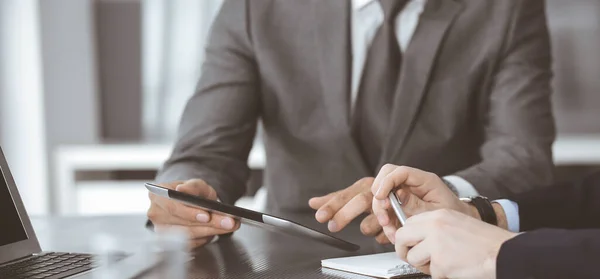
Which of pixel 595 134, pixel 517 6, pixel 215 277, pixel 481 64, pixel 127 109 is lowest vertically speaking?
pixel 595 134

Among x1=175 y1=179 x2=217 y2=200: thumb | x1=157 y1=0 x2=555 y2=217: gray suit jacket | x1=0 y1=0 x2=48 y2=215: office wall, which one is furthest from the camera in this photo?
x1=0 y1=0 x2=48 y2=215: office wall

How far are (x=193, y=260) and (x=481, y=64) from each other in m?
0.89

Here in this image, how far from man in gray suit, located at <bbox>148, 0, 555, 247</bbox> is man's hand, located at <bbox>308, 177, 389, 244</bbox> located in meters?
0.44

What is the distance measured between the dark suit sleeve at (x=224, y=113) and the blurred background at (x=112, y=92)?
5.02 ft

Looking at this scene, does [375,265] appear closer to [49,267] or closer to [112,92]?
[49,267]

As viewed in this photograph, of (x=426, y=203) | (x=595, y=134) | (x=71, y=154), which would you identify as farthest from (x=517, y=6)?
(x=71, y=154)

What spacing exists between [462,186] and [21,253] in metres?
0.80

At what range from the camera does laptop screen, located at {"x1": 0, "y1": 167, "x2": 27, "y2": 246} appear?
113 centimetres

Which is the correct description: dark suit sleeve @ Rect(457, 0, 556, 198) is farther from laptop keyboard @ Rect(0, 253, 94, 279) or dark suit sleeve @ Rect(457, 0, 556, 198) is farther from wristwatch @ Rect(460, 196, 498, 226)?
laptop keyboard @ Rect(0, 253, 94, 279)

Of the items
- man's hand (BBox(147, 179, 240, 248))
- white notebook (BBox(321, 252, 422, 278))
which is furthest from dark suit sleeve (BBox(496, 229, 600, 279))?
man's hand (BBox(147, 179, 240, 248))

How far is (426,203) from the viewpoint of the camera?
1.24m

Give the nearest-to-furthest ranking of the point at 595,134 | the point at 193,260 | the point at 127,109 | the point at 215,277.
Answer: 1. the point at 215,277
2. the point at 193,260
3. the point at 595,134
4. the point at 127,109

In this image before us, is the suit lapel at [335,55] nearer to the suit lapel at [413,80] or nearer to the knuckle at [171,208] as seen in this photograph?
the suit lapel at [413,80]

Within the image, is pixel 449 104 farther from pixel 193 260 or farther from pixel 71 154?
pixel 71 154
